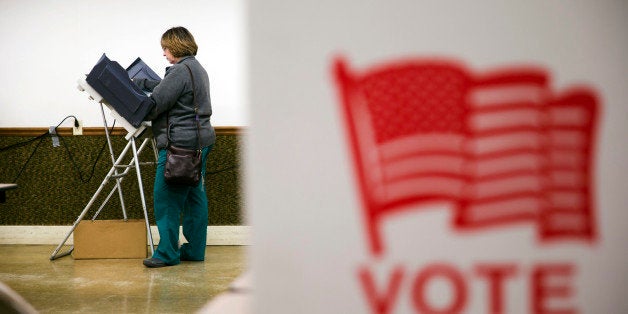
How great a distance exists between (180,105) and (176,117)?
72 millimetres

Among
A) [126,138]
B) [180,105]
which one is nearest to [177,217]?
[126,138]

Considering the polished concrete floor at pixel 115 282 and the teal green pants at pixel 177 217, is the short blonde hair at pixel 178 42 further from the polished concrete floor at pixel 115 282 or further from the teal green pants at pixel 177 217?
the polished concrete floor at pixel 115 282

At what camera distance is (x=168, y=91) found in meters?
3.96

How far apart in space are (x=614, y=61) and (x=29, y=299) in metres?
3.37

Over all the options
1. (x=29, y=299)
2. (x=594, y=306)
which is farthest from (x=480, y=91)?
(x=29, y=299)

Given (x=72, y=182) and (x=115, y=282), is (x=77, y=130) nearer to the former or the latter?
(x=72, y=182)

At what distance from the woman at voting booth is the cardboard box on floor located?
0.29 m

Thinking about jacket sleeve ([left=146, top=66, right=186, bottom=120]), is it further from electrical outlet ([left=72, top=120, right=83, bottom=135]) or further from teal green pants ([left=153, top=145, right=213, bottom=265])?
electrical outlet ([left=72, top=120, right=83, bottom=135])

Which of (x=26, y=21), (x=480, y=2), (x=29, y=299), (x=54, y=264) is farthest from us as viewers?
(x=26, y=21)

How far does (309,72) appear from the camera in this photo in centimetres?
44

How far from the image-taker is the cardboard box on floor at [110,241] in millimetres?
4453

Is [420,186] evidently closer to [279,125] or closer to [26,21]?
[279,125]

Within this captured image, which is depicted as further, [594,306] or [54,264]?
[54,264]

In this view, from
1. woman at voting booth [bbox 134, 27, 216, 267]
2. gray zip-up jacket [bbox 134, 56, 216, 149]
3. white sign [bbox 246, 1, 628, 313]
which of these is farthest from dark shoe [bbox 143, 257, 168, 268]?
white sign [bbox 246, 1, 628, 313]
